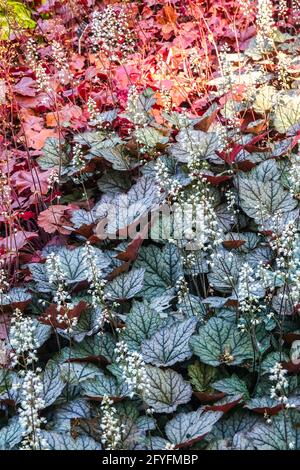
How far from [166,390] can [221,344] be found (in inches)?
12.5

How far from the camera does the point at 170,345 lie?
261cm

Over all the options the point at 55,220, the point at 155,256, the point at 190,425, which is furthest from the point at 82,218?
the point at 190,425

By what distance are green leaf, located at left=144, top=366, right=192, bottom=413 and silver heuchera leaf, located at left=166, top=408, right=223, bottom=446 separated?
0.07 metres

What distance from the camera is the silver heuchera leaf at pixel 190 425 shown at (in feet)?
7.34

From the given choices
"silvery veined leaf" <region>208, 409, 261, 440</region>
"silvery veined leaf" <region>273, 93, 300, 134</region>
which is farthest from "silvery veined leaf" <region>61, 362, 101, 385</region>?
"silvery veined leaf" <region>273, 93, 300, 134</region>

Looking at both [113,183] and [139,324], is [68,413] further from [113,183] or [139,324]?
[113,183]

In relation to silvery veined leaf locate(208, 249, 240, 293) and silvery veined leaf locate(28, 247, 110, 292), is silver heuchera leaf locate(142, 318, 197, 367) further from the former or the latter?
silvery veined leaf locate(28, 247, 110, 292)

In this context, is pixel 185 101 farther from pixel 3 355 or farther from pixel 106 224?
pixel 3 355

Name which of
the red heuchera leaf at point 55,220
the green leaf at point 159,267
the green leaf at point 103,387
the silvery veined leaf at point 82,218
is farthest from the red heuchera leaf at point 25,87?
the green leaf at point 103,387

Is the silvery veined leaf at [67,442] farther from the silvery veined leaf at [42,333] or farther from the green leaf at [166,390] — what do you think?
the silvery veined leaf at [42,333]

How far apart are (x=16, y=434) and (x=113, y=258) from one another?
109 centimetres

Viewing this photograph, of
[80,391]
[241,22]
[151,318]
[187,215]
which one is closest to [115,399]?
[80,391]

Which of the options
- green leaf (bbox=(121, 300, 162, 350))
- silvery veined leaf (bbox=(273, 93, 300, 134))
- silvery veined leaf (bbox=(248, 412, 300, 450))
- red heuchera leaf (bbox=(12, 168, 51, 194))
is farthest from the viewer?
silvery veined leaf (bbox=(273, 93, 300, 134))

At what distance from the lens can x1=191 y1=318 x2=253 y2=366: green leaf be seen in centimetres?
257
